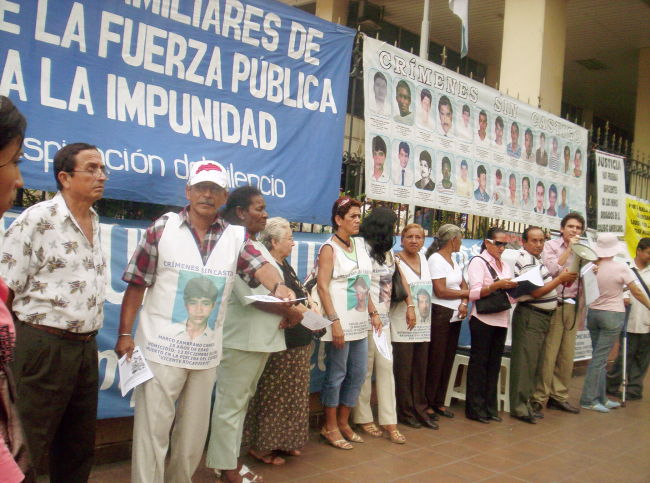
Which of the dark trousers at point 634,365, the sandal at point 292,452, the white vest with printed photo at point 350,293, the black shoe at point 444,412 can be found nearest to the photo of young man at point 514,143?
the dark trousers at point 634,365

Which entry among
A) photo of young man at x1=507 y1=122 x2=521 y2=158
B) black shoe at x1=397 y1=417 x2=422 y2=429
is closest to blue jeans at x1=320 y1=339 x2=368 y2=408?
black shoe at x1=397 y1=417 x2=422 y2=429

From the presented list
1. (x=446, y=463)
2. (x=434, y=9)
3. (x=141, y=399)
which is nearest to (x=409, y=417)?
(x=446, y=463)

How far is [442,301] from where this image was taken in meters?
5.61

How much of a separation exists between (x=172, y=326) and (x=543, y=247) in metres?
4.42

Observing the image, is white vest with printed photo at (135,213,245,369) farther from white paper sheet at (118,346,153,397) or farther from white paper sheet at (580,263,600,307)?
white paper sheet at (580,263,600,307)

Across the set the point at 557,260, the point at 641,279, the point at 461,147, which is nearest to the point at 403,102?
the point at 461,147

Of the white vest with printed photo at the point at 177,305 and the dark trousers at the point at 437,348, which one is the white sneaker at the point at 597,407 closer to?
the dark trousers at the point at 437,348

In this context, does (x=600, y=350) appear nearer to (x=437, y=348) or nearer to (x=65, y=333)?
(x=437, y=348)

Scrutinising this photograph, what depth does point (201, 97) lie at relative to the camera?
4.24m

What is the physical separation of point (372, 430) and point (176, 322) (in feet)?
8.42

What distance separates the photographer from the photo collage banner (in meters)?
5.54

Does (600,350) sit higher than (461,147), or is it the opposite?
(461,147)

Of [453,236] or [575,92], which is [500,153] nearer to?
[453,236]

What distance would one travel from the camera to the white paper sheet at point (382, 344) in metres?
4.79
